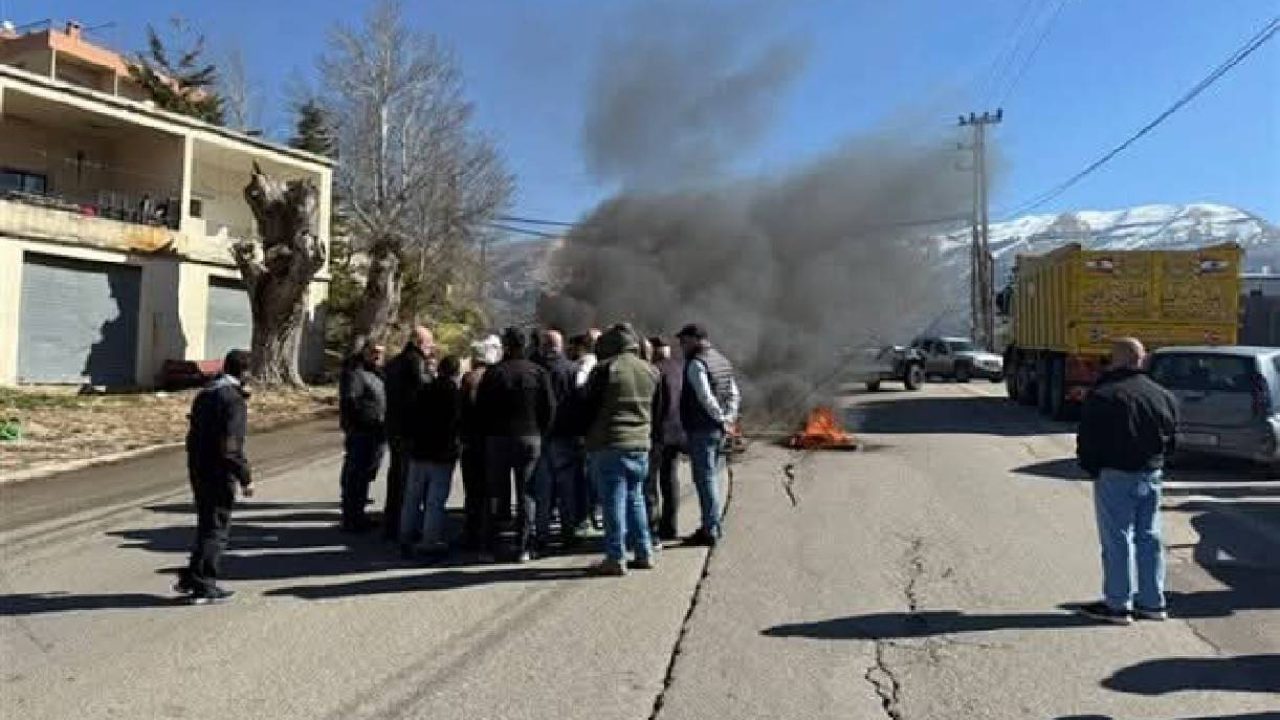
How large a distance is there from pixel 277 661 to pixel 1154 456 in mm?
4746

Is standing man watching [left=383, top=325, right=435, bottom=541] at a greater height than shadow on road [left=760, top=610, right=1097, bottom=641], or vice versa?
standing man watching [left=383, top=325, right=435, bottom=541]

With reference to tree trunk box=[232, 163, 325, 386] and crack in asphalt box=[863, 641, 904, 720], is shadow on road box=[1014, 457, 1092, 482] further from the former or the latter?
tree trunk box=[232, 163, 325, 386]

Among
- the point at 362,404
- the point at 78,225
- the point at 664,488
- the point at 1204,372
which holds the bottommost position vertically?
the point at 664,488

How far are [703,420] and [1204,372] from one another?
7.95 m

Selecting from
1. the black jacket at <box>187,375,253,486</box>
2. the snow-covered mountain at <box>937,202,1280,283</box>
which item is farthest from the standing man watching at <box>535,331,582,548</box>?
the snow-covered mountain at <box>937,202,1280,283</box>

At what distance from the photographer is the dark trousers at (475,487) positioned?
775 centimetres

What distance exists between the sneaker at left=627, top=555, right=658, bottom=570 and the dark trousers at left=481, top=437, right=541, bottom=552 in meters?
0.76

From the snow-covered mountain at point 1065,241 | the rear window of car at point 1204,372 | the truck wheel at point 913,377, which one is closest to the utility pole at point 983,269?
the snow-covered mountain at point 1065,241

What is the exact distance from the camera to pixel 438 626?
5867mm

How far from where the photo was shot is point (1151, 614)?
607 cm

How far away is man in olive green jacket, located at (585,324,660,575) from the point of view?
23.2 feet

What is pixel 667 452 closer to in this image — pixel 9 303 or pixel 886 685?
pixel 886 685

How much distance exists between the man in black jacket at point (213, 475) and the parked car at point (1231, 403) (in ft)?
33.6

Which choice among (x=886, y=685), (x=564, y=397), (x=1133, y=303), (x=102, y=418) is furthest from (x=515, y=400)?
(x=1133, y=303)
